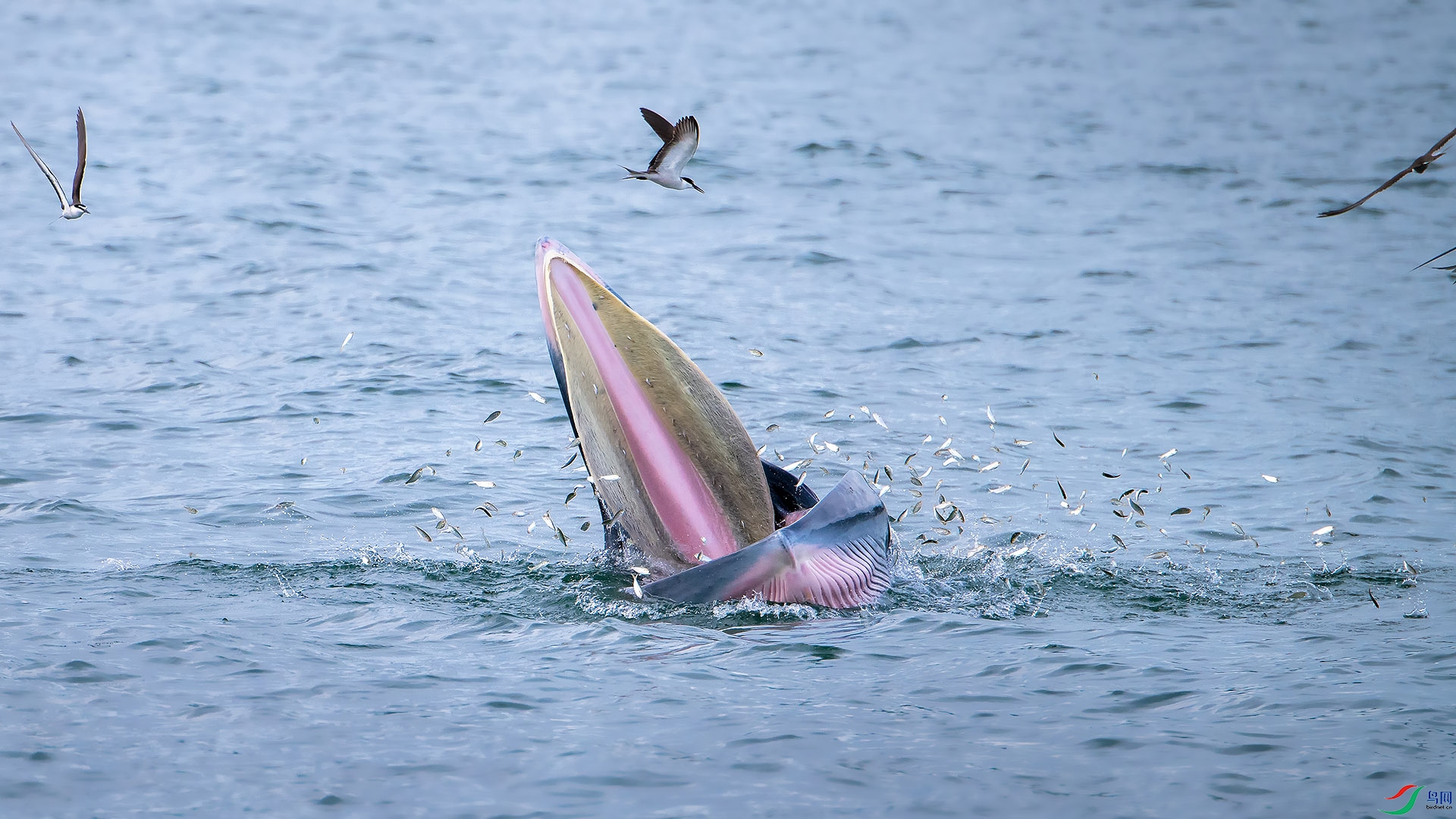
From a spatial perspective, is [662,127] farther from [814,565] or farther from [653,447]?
[814,565]

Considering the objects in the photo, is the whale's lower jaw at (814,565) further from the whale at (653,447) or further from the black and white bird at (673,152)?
the black and white bird at (673,152)

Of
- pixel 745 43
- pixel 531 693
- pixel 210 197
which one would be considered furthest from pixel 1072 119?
pixel 531 693

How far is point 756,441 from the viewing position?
38.9ft

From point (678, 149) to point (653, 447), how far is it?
1686mm

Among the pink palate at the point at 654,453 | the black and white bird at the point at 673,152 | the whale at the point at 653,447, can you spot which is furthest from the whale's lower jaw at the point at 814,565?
the black and white bird at the point at 673,152

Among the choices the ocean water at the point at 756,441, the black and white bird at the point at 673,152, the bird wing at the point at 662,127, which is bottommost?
the ocean water at the point at 756,441

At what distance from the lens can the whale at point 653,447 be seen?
8.20 m

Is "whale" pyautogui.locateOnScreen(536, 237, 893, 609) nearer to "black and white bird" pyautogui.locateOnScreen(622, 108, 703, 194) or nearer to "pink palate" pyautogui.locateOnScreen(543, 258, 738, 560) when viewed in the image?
"pink palate" pyautogui.locateOnScreen(543, 258, 738, 560)

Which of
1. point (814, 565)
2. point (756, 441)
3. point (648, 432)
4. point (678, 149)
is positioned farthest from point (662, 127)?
point (756, 441)

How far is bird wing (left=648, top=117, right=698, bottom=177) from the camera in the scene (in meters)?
8.12

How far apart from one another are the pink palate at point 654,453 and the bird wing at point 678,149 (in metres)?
0.79

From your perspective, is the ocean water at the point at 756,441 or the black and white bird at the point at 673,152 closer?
the ocean water at the point at 756,441

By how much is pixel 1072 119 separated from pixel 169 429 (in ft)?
66.9

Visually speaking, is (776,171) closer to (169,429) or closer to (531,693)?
(169,429)
